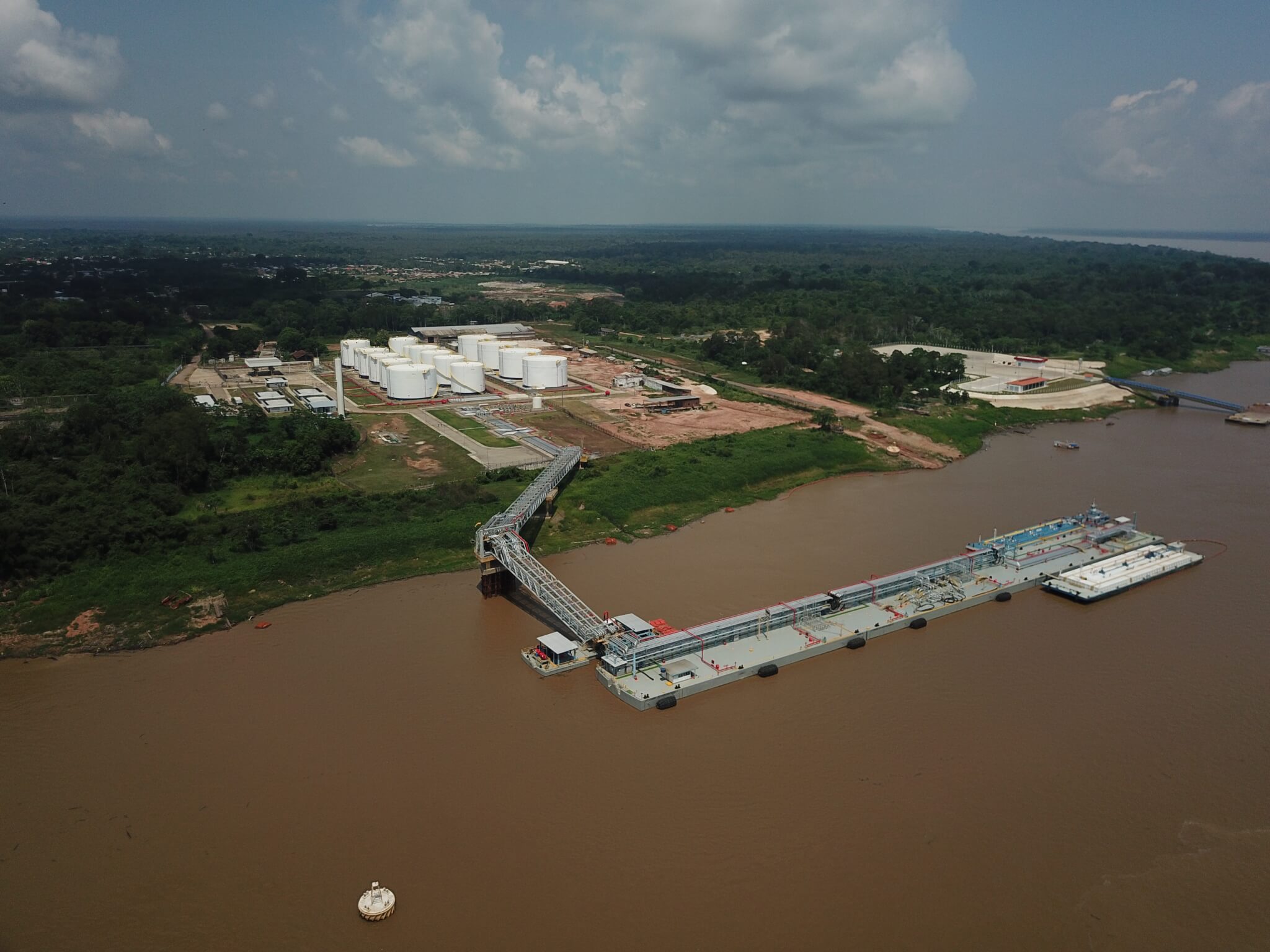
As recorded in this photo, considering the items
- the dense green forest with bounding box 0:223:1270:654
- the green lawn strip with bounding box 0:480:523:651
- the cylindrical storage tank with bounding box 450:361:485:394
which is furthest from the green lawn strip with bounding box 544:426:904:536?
the cylindrical storage tank with bounding box 450:361:485:394

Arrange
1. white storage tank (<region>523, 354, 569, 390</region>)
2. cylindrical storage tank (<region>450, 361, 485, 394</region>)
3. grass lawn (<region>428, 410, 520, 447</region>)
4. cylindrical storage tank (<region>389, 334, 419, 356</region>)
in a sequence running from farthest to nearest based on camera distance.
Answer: cylindrical storage tank (<region>389, 334, 419, 356</region>) < cylindrical storage tank (<region>450, 361, 485, 394</region>) < white storage tank (<region>523, 354, 569, 390</region>) < grass lawn (<region>428, 410, 520, 447</region>)

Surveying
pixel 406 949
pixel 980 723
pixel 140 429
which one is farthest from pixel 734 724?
pixel 140 429

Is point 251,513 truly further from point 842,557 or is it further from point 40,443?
point 842,557

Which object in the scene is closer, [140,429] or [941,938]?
[941,938]

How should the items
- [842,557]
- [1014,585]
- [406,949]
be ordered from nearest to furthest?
[406,949]
[1014,585]
[842,557]

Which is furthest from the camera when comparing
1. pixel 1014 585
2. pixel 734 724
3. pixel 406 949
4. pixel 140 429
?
pixel 140 429

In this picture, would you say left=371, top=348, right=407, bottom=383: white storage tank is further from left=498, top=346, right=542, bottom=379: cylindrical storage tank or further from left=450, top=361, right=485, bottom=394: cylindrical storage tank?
left=498, top=346, right=542, bottom=379: cylindrical storage tank
